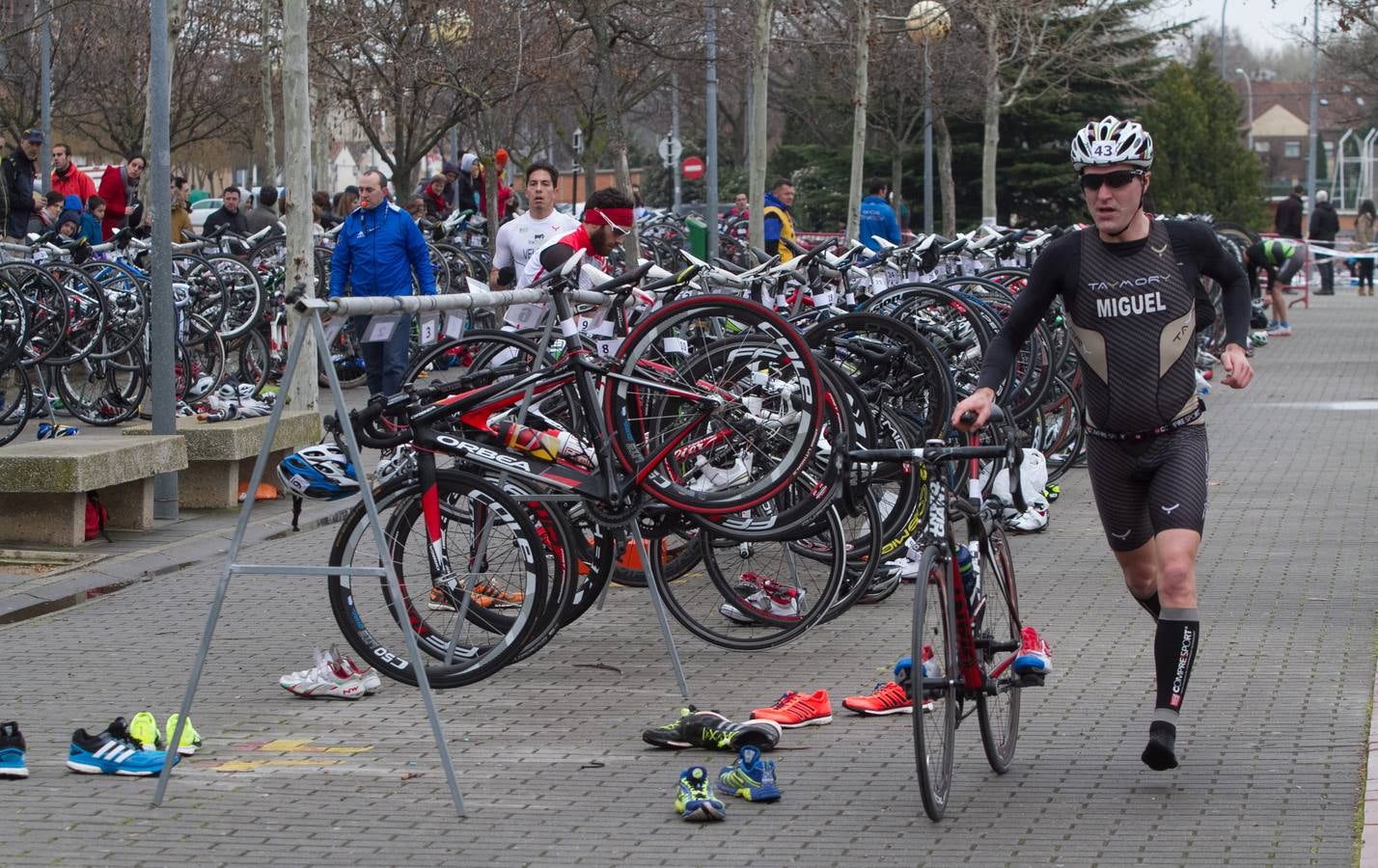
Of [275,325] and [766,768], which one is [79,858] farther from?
[275,325]

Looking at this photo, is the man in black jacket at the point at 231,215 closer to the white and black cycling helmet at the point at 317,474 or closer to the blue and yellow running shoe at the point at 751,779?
the white and black cycling helmet at the point at 317,474

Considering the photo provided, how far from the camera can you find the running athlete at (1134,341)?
5.89 meters

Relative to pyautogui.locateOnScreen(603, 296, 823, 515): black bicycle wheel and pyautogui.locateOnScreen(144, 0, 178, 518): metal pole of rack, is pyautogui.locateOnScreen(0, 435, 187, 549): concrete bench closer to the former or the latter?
pyautogui.locateOnScreen(144, 0, 178, 518): metal pole of rack

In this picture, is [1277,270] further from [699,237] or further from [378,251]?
[378,251]

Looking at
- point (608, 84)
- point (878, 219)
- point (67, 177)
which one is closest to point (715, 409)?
point (608, 84)

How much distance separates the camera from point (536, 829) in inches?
213

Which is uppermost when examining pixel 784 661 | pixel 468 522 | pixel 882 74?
pixel 882 74

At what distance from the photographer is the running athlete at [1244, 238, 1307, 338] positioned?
73.5 ft

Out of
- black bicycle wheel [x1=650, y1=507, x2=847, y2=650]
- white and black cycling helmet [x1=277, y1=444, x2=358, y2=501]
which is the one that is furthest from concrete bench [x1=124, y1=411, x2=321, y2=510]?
black bicycle wheel [x1=650, y1=507, x2=847, y2=650]

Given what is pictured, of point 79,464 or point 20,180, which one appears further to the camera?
point 20,180

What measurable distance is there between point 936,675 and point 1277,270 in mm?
21458

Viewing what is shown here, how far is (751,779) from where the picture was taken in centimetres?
568

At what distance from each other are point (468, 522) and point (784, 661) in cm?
148

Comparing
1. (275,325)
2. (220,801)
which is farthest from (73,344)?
(220,801)
